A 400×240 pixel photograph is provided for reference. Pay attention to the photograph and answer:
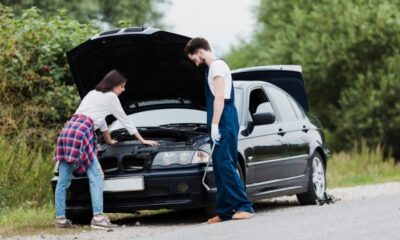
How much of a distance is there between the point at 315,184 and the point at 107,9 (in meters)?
21.5

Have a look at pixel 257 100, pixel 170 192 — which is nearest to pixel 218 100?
pixel 170 192

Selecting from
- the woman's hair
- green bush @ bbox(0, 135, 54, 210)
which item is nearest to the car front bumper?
the woman's hair

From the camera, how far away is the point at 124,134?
11242 millimetres

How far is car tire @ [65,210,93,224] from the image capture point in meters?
10.8

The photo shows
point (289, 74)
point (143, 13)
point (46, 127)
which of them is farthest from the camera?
point (143, 13)

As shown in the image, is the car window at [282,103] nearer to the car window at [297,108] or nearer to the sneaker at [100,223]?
the car window at [297,108]

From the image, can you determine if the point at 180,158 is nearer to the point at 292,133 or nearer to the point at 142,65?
the point at 142,65

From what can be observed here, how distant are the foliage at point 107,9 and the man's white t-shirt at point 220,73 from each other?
663 inches

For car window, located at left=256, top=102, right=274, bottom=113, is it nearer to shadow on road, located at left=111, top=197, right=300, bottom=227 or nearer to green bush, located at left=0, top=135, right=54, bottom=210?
shadow on road, located at left=111, top=197, right=300, bottom=227

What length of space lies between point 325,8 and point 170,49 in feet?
A: 75.3

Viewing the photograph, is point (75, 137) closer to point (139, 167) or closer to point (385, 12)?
point (139, 167)

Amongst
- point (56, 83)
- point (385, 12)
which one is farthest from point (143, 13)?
point (56, 83)

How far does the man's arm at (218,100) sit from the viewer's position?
10172mm

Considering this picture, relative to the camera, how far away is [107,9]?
109 ft
